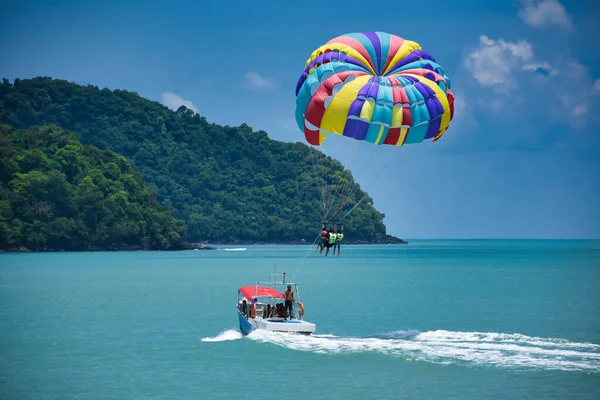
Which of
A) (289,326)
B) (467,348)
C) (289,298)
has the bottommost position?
(467,348)

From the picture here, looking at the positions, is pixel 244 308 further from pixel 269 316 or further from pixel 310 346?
pixel 310 346

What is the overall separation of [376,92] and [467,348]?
9535mm

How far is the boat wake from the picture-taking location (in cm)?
2678

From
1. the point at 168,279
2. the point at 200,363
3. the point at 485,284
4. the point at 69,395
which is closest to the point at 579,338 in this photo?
the point at 200,363

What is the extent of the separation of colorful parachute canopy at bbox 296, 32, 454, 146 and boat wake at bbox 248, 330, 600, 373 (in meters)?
7.39

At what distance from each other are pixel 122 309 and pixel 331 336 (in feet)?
51.1

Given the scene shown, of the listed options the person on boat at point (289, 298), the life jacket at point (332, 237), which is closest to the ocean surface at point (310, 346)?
the person on boat at point (289, 298)

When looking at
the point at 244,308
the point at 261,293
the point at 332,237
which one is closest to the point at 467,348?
the point at 332,237

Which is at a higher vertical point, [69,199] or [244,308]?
[69,199]

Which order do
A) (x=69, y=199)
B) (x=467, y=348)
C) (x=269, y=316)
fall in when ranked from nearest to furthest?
(x=467, y=348), (x=269, y=316), (x=69, y=199)

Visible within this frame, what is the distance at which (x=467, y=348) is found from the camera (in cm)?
2938

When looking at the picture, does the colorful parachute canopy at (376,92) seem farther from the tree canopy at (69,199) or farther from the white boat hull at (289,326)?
the tree canopy at (69,199)

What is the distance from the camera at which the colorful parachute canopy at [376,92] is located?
2814 cm

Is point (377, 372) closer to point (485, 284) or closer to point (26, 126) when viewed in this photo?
point (485, 284)
